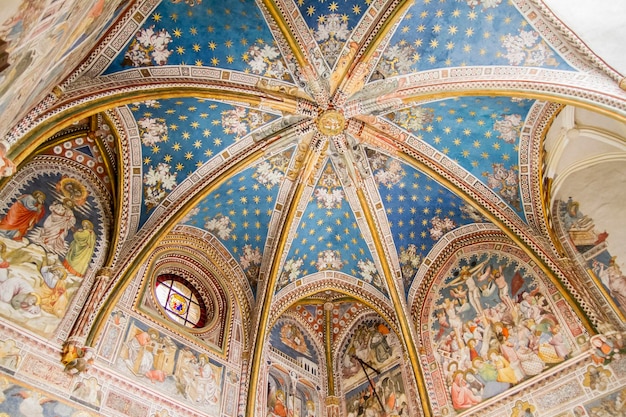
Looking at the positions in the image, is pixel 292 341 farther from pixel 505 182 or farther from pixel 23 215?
pixel 23 215

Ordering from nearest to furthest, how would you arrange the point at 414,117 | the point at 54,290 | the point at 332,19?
the point at 54,290 → the point at 332,19 → the point at 414,117

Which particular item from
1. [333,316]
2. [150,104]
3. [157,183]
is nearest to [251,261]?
[333,316]

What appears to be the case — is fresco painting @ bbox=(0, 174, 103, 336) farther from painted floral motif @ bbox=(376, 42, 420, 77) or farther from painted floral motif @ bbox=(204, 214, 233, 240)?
painted floral motif @ bbox=(376, 42, 420, 77)

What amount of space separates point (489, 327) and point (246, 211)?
668 centimetres

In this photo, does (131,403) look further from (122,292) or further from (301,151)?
(301,151)

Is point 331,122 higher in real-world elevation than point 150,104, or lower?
higher

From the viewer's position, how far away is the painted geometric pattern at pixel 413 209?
13.3 m

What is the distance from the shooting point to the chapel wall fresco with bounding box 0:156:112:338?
9.33 meters

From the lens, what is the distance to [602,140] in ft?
34.8

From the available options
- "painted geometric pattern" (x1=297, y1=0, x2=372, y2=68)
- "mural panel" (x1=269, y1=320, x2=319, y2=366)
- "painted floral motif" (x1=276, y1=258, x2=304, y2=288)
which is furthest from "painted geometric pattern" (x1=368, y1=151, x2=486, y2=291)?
"mural panel" (x1=269, y1=320, x2=319, y2=366)

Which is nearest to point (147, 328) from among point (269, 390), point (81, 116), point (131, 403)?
point (131, 403)

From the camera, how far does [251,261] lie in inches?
559

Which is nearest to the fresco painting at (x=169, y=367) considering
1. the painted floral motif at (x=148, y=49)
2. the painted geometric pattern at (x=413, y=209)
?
the painted floral motif at (x=148, y=49)

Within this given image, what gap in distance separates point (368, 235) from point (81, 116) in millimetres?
7607
